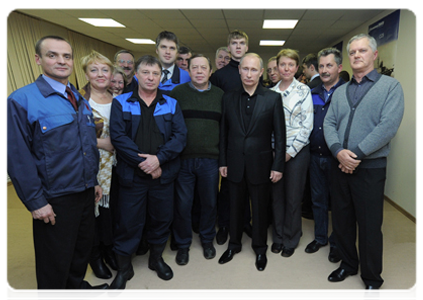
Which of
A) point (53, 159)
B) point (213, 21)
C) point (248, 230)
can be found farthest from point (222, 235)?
point (213, 21)

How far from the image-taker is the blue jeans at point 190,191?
2457 mm

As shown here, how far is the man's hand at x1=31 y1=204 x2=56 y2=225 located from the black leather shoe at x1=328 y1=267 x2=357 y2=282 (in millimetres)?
2007

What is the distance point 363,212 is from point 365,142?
51 cm

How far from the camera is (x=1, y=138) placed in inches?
59.1

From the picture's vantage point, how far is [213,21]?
20.5 feet

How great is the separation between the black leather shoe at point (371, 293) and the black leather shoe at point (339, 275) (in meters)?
0.20

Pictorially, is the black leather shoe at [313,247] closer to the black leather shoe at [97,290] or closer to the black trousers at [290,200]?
the black trousers at [290,200]

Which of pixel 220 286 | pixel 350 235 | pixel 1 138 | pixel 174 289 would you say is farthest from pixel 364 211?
pixel 1 138

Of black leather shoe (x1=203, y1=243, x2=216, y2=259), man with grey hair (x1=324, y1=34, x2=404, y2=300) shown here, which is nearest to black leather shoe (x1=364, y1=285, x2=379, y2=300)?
man with grey hair (x1=324, y1=34, x2=404, y2=300)

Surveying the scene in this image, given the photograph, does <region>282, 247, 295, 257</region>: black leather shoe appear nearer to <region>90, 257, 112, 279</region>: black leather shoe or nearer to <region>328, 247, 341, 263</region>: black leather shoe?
<region>328, 247, 341, 263</region>: black leather shoe

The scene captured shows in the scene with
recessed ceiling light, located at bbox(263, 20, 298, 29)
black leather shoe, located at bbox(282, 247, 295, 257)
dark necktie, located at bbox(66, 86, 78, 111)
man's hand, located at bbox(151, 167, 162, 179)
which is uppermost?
recessed ceiling light, located at bbox(263, 20, 298, 29)

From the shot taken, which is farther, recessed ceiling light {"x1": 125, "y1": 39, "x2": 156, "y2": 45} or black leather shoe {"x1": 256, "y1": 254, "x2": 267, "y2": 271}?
recessed ceiling light {"x1": 125, "y1": 39, "x2": 156, "y2": 45}

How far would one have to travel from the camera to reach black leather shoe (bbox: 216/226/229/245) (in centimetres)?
284

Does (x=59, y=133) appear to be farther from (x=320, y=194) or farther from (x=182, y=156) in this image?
(x=320, y=194)
